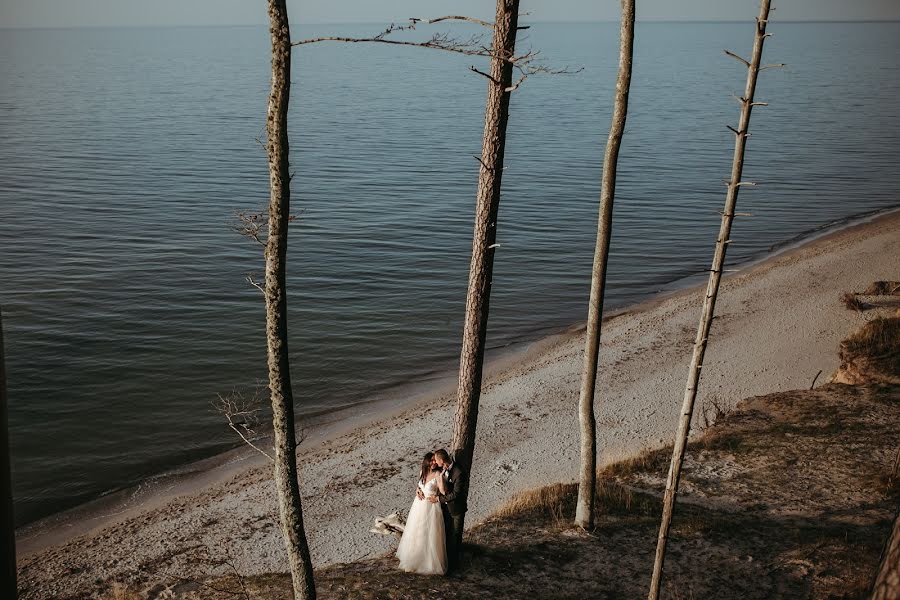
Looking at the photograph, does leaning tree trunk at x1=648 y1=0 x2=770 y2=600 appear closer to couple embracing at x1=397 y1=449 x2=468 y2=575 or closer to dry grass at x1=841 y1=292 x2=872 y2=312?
couple embracing at x1=397 y1=449 x2=468 y2=575

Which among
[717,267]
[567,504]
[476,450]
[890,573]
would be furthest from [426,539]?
[476,450]

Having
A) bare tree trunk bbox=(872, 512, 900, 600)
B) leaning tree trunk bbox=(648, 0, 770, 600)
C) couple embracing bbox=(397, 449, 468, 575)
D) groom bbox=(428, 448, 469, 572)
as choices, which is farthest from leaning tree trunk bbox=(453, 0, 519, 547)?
bare tree trunk bbox=(872, 512, 900, 600)

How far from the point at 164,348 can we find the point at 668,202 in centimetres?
3370

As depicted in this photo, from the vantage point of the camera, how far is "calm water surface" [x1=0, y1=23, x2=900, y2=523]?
2342 centimetres

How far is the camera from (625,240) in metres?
42.4

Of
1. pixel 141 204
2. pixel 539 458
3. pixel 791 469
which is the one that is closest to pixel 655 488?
pixel 791 469

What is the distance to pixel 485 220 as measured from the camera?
10.3 metres

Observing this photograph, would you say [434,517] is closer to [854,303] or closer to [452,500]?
[452,500]

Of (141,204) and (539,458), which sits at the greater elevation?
(141,204)

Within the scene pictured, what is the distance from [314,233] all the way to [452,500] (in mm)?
31217

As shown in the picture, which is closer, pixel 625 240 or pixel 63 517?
pixel 63 517

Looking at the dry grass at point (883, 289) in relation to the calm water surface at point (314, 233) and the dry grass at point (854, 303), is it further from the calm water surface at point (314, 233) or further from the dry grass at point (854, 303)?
the calm water surface at point (314, 233)

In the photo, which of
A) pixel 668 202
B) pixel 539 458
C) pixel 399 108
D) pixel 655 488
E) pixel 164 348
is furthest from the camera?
pixel 399 108

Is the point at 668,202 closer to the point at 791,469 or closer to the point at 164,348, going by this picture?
the point at 164,348
